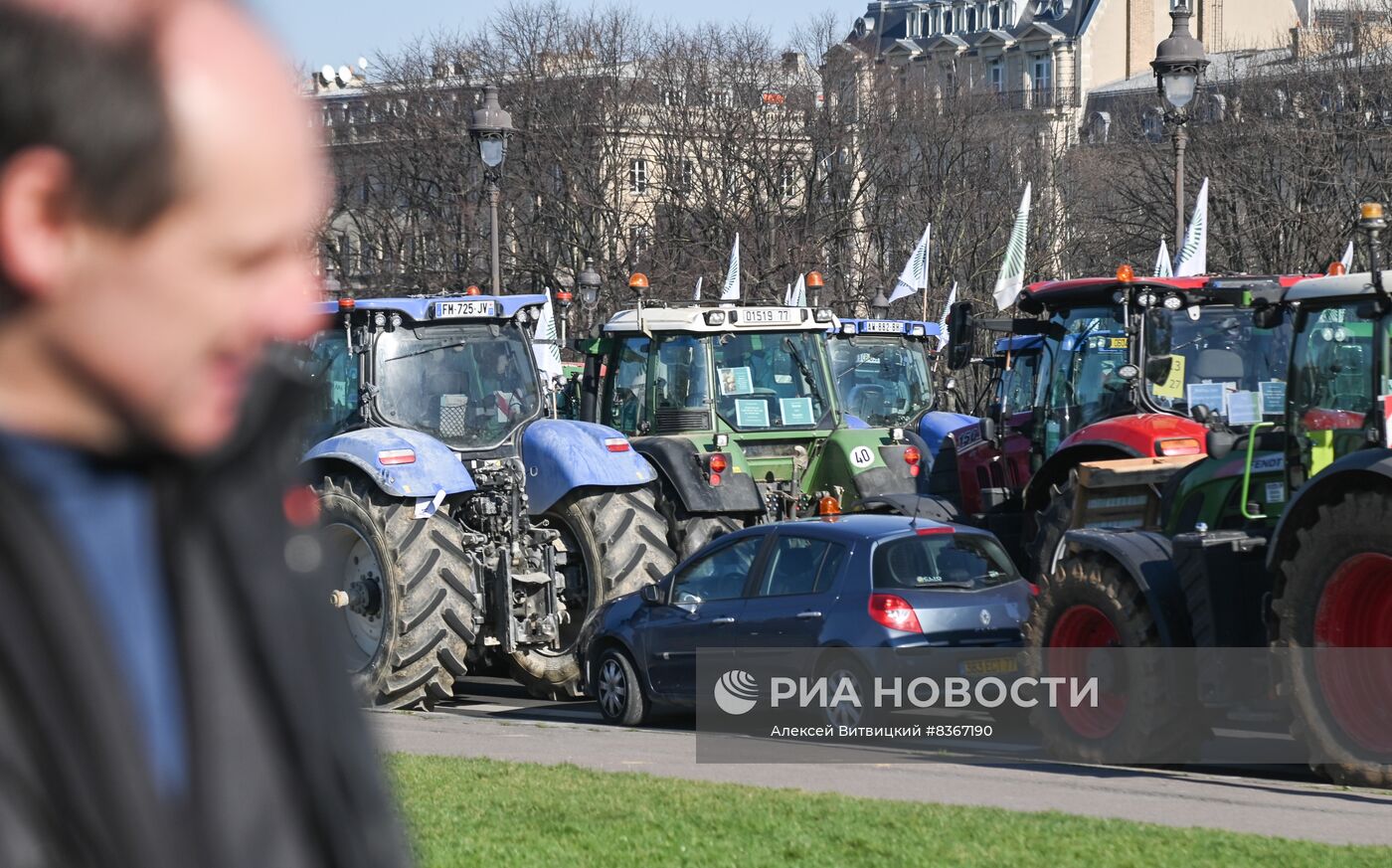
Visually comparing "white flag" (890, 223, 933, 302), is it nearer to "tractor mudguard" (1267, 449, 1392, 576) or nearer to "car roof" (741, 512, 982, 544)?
"car roof" (741, 512, 982, 544)

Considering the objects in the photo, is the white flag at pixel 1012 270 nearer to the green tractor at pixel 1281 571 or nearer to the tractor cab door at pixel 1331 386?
the green tractor at pixel 1281 571

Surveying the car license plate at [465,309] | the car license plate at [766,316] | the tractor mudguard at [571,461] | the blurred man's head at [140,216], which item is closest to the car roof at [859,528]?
the tractor mudguard at [571,461]

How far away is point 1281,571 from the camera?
33.8 ft

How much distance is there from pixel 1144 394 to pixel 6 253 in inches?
553

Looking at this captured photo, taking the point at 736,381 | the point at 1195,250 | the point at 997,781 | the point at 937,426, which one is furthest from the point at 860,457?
the point at 1195,250

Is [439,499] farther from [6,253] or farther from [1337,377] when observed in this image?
[6,253]

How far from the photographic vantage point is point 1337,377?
10.7 metres

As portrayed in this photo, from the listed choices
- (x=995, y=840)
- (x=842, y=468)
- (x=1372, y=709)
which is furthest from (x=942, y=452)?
(x=995, y=840)

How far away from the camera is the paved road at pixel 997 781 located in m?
9.14

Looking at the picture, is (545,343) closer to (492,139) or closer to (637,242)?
(492,139)

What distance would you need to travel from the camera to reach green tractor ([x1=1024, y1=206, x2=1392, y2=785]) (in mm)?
9953

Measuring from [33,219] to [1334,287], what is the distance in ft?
34.0

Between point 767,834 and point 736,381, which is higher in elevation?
point 736,381

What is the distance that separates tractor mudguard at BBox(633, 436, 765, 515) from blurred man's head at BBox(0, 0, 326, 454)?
1434 centimetres
